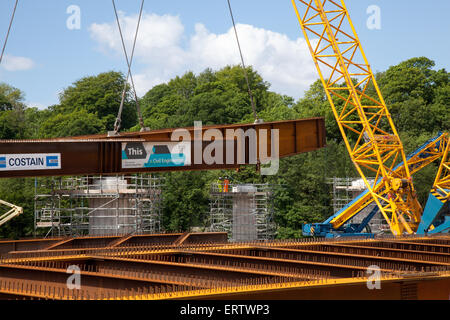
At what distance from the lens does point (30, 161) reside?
59.8 ft

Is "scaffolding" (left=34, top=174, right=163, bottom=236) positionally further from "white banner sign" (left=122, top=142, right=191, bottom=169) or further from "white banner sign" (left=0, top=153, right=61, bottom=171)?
"white banner sign" (left=0, top=153, right=61, bottom=171)

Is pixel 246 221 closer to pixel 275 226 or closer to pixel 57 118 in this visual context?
pixel 275 226

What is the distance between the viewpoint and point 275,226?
6150cm

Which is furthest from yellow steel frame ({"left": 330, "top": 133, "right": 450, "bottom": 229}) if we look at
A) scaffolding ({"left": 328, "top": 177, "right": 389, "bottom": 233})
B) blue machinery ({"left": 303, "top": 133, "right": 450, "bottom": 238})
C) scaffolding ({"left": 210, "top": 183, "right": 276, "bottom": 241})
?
scaffolding ({"left": 328, "top": 177, "right": 389, "bottom": 233})

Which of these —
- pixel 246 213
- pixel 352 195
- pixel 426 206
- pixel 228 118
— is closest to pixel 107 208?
pixel 246 213

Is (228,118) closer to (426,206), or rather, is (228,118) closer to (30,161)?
(426,206)

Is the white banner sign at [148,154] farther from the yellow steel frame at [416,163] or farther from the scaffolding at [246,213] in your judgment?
the scaffolding at [246,213]

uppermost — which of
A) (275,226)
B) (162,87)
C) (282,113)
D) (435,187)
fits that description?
(162,87)

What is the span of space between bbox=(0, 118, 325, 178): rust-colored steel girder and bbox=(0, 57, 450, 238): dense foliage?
38673 millimetres

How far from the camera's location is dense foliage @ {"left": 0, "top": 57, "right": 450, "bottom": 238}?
6300 cm

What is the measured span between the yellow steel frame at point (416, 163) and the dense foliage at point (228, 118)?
1393 cm
